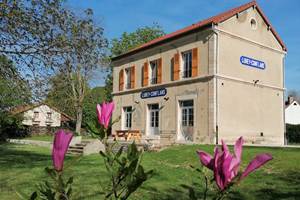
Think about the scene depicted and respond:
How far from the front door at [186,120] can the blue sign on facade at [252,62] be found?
158 inches

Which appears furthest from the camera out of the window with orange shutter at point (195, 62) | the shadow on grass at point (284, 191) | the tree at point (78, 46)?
the window with orange shutter at point (195, 62)

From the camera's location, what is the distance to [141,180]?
153 cm

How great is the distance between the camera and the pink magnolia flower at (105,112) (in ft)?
5.53

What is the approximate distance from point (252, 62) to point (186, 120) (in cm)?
550

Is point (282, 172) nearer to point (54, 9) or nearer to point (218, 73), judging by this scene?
point (54, 9)

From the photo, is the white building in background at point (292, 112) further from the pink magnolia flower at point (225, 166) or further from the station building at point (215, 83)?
the pink magnolia flower at point (225, 166)

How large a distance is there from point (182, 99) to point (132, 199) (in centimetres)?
1611

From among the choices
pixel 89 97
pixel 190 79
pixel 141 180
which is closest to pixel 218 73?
pixel 190 79

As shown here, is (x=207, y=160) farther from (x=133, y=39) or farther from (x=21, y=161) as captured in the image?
(x=133, y=39)

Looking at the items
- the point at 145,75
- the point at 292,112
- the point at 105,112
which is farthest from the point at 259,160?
the point at 292,112

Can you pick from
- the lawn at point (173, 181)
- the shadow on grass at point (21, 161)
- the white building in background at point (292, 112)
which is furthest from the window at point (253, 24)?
the white building in background at point (292, 112)

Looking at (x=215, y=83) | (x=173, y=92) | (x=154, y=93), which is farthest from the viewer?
(x=154, y=93)

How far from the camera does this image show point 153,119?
26.3 metres

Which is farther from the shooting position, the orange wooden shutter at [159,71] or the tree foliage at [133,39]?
the tree foliage at [133,39]
